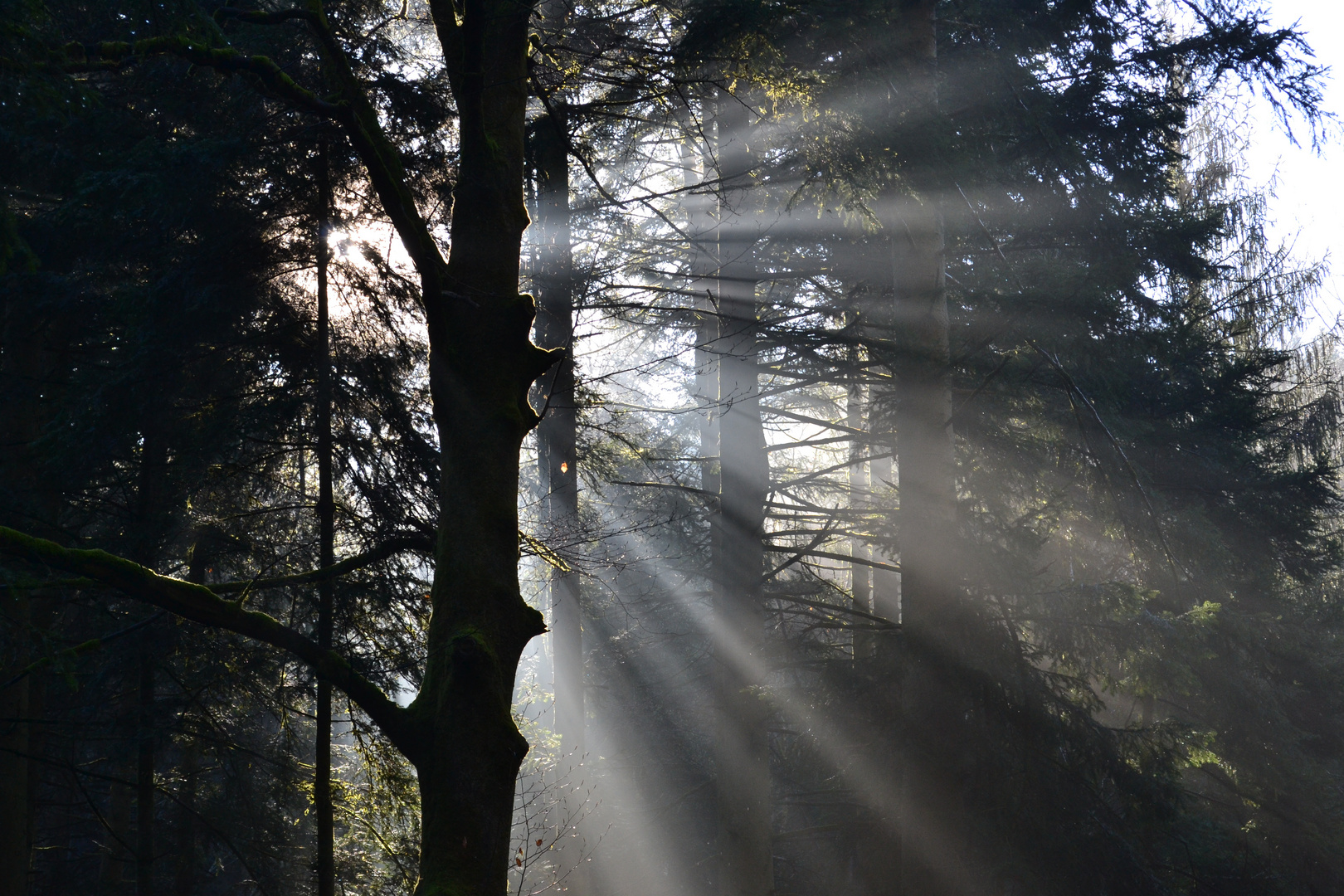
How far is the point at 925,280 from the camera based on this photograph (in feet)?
25.7

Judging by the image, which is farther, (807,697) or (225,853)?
(225,853)

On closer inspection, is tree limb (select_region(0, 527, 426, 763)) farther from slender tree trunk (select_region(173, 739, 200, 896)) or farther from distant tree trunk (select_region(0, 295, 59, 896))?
slender tree trunk (select_region(173, 739, 200, 896))

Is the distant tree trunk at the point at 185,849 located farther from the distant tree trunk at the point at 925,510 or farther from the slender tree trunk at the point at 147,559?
the distant tree trunk at the point at 925,510

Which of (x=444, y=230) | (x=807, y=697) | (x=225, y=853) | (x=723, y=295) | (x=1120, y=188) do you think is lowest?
(x=225, y=853)

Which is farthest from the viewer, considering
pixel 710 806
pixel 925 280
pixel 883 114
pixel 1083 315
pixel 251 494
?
pixel 710 806

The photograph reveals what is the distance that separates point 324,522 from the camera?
211 inches

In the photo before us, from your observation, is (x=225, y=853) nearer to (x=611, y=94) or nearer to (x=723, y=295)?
(x=723, y=295)

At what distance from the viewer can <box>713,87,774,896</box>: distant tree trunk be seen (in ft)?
31.2

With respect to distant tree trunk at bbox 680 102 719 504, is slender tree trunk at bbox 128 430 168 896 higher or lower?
lower

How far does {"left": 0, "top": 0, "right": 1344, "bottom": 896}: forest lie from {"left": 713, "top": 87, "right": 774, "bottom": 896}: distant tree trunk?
62 millimetres

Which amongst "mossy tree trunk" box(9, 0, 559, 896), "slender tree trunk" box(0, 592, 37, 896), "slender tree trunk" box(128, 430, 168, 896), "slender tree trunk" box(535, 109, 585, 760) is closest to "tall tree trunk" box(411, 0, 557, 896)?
"mossy tree trunk" box(9, 0, 559, 896)

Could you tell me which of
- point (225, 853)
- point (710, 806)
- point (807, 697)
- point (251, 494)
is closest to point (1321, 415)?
point (807, 697)

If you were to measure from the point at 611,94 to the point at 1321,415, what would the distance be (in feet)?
44.9

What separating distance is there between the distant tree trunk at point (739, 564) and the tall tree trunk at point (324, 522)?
4619mm
